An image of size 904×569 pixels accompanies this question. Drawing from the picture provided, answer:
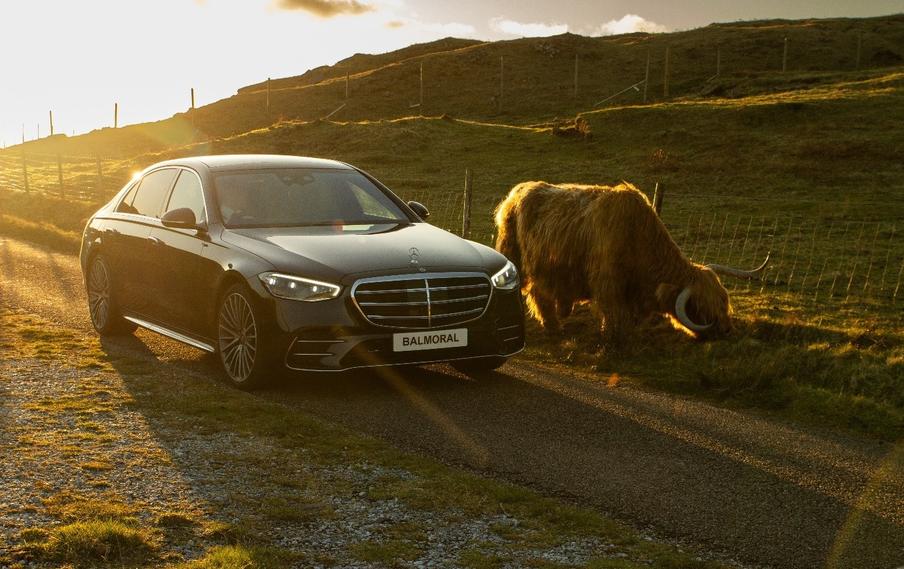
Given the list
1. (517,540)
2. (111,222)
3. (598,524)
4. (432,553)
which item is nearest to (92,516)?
(432,553)

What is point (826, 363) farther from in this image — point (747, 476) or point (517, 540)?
point (517, 540)

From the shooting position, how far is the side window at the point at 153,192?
9.88 meters

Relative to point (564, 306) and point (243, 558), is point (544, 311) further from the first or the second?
point (243, 558)

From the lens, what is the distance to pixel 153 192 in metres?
10.1

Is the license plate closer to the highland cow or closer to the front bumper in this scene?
the front bumper

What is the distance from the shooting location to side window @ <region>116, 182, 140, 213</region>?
10438 millimetres

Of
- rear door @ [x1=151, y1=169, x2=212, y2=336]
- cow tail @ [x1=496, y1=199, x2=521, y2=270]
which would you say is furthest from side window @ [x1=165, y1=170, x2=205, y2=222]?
cow tail @ [x1=496, y1=199, x2=521, y2=270]

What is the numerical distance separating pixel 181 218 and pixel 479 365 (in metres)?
2.83

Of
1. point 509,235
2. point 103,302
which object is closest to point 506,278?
point 509,235

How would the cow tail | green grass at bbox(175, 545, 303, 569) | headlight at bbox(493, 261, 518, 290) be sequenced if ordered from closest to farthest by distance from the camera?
1. green grass at bbox(175, 545, 303, 569)
2. headlight at bbox(493, 261, 518, 290)
3. the cow tail

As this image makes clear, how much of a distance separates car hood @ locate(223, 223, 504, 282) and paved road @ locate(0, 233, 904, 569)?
100 cm

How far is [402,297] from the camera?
7.89 m

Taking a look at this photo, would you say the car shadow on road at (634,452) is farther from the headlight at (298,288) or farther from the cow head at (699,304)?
the cow head at (699,304)

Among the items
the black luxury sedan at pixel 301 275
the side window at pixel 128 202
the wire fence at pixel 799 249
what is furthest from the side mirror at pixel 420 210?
the wire fence at pixel 799 249
